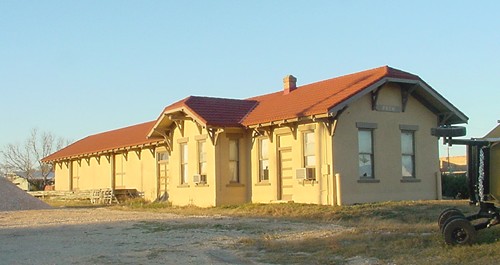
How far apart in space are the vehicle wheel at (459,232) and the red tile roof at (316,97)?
1029 cm

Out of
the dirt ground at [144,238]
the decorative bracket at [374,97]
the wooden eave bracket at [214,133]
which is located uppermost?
the decorative bracket at [374,97]

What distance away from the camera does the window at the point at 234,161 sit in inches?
1027

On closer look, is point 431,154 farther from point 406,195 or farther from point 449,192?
point 449,192

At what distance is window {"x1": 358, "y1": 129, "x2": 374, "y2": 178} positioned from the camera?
22984 millimetres

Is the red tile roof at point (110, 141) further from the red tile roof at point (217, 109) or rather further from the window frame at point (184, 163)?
the red tile roof at point (217, 109)

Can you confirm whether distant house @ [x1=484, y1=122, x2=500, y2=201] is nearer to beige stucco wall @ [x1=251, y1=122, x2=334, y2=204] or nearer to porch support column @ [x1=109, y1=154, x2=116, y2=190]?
beige stucco wall @ [x1=251, y1=122, x2=334, y2=204]

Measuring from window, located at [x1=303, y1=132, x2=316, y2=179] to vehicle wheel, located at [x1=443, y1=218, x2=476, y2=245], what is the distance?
460 inches

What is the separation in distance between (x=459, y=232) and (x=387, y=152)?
12.3m

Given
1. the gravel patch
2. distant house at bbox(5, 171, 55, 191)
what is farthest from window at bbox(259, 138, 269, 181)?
distant house at bbox(5, 171, 55, 191)

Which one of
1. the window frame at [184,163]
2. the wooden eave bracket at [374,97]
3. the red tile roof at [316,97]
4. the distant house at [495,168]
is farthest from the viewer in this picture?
the window frame at [184,163]

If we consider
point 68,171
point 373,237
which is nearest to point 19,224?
point 373,237

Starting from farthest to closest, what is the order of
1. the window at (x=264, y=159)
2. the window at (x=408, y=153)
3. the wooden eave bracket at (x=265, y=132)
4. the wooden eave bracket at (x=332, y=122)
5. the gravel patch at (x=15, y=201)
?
the gravel patch at (x=15, y=201), the window at (x=264, y=159), the wooden eave bracket at (x=265, y=132), the window at (x=408, y=153), the wooden eave bracket at (x=332, y=122)

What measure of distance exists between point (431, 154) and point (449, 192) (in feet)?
16.6

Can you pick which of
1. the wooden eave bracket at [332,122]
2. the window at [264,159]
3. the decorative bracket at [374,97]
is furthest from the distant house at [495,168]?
the window at [264,159]
